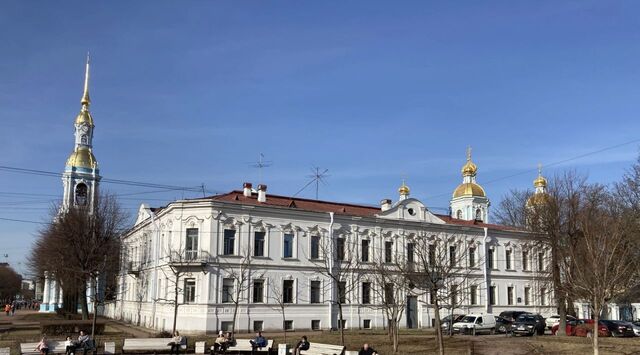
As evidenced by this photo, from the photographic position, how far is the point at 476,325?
44781 mm

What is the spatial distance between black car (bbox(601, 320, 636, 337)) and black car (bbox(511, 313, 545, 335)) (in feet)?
15.2

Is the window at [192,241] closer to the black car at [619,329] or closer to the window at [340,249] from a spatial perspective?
the window at [340,249]

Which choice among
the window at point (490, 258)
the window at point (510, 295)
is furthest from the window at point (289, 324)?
the window at point (510, 295)

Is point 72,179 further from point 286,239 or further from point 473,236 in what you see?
point 473,236

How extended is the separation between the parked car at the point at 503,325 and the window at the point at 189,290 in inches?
867

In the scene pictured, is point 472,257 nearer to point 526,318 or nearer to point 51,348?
point 526,318

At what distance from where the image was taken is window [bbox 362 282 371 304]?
48562 mm

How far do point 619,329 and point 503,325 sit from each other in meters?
7.77

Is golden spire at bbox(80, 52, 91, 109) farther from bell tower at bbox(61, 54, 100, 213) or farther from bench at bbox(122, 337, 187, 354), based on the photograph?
bench at bbox(122, 337, 187, 354)

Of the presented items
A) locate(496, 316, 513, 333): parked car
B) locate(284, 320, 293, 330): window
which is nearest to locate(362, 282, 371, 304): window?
locate(284, 320, 293, 330): window

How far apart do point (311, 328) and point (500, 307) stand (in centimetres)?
1979

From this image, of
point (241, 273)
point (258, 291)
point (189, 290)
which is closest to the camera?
point (189, 290)

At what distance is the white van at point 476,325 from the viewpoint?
44.6 metres

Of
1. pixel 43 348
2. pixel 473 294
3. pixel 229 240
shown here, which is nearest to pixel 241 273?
pixel 229 240
